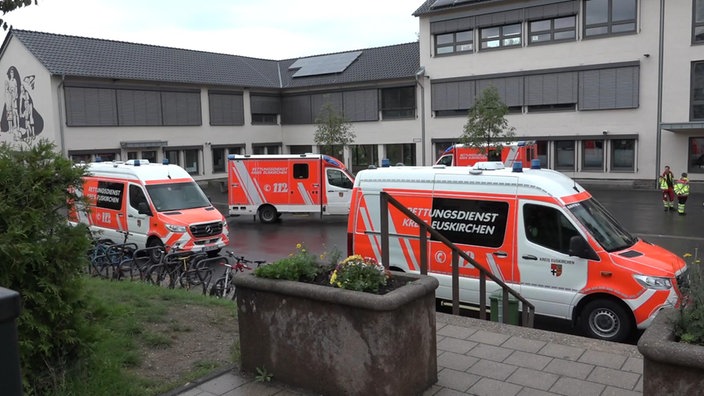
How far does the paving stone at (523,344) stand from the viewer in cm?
596

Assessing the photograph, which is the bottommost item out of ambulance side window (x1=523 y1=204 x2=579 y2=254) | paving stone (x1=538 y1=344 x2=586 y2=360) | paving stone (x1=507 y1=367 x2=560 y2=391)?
paving stone (x1=507 y1=367 x2=560 y2=391)

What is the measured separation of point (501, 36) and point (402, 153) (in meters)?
9.50

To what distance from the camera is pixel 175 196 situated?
1619 cm

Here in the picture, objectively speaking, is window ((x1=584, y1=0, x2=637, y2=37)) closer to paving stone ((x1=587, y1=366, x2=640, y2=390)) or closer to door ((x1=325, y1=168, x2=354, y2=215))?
door ((x1=325, y1=168, x2=354, y2=215))

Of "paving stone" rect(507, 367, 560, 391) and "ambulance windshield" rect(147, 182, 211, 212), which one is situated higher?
"ambulance windshield" rect(147, 182, 211, 212)

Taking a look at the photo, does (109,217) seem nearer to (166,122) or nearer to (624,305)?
(624,305)

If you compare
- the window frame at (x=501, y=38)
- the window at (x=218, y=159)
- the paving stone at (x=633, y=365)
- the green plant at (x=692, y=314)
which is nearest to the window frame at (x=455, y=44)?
the window frame at (x=501, y=38)

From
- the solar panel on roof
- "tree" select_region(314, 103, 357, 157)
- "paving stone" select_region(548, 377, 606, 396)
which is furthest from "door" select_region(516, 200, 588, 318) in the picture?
the solar panel on roof

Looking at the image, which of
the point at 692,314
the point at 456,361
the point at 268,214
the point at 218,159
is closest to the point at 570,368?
the point at 456,361

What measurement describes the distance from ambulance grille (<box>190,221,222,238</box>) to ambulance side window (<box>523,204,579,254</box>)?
9.18 metres

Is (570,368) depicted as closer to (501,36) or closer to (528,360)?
(528,360)

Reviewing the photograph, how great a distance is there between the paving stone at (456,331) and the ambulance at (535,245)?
2228mm

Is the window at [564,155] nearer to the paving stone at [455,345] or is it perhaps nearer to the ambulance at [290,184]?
the ambulance at [290,184]

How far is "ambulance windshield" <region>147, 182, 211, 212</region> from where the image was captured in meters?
15.7
